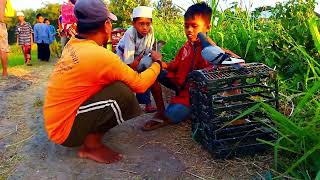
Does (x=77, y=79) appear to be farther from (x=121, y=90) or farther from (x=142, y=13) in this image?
(x=142, y=13)

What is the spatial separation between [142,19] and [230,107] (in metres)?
1.43

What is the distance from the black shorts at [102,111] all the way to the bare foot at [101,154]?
9 cm

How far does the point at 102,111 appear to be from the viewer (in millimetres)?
2512

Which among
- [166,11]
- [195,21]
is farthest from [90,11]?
[166,11]

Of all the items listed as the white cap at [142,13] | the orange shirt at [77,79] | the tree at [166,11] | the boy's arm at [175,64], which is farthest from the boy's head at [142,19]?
the tree at [166,11]

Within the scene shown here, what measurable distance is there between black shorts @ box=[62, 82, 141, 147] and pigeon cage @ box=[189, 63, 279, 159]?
1.57 feet

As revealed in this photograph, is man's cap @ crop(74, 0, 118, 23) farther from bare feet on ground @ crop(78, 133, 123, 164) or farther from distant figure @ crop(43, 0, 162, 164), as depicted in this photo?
bare feet on ground @ crop(78, 133, 123, 164)

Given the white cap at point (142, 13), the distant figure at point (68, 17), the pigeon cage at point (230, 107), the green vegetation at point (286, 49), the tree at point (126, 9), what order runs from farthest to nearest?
the tree at point (126, 9) → the distant figure at point (68, 17) → the white cap at point (142, 13) → the pigeon cage at point (230, 107) → the green vegetation at point (286, 49)

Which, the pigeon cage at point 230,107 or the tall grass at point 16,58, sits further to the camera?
the tall grass at point 16,58

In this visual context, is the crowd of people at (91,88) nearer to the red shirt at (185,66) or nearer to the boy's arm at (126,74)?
the boy's arm at (126,74)

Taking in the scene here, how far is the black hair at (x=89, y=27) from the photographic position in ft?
8.38

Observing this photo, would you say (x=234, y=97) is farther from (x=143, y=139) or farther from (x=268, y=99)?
(x=143, y=139)

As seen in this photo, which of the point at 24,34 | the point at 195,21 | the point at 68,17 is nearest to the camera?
the point at 195,21

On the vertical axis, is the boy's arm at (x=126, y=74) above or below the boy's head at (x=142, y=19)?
below
